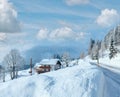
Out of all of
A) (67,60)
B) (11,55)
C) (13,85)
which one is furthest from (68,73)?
(67,60)

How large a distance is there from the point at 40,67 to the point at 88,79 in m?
99.9

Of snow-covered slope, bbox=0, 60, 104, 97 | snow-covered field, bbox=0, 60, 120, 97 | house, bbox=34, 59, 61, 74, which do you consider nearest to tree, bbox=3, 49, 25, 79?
house, bbox=34, 59, 61, 74

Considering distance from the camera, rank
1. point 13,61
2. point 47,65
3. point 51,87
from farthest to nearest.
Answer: point 13,61
point 47,65
point 51,87

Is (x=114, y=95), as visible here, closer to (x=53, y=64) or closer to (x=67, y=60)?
(x=53, y=64)

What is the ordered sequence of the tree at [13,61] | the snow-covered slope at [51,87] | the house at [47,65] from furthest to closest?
the tree at [13,61], the house at [47,65], the snow-covered slope at [51,87]

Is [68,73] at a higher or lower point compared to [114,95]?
higher

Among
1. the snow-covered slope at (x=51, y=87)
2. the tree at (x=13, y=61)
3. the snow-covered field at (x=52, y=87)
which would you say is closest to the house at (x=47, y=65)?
the tree at (x=13, y=61)

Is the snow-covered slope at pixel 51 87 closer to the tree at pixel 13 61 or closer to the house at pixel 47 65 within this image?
the house at pixel 47 65

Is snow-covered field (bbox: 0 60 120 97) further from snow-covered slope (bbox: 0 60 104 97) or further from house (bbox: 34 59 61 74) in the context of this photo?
house (bbox: 34 59 61 74)

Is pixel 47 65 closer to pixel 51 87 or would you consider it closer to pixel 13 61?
pixel 13 61

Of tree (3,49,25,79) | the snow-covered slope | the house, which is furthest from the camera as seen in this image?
tree (3,49,25,79)

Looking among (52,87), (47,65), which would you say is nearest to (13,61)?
(47,65)

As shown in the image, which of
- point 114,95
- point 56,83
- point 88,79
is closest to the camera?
point 56,83

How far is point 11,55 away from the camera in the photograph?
138 meters
